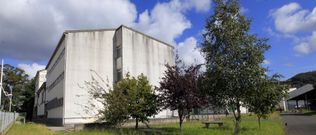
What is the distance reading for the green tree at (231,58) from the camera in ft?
41.9

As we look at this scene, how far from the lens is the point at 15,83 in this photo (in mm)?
82250

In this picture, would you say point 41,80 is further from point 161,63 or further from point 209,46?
point 209,46

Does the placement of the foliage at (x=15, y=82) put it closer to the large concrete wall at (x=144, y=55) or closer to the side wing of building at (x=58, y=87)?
the side wing of building at (x=58, y=87)

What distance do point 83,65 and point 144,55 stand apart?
8.54 m

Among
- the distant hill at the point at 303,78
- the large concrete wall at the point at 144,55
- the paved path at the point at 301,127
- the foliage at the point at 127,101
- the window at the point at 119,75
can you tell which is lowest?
the paved path at the point at 301,127

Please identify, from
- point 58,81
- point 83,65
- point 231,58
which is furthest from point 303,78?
point 231,58

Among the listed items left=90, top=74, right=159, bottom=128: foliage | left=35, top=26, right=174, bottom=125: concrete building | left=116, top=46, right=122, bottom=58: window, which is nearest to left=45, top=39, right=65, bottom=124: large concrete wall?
left=35, top=26, right=174, bottom=125: concrete building

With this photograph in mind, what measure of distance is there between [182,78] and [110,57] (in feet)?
76.8

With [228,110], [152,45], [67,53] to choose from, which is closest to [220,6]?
[228,110]

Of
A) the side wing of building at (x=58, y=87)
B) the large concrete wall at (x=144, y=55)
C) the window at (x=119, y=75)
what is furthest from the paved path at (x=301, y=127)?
the side wing of building at (x=58, y=87)

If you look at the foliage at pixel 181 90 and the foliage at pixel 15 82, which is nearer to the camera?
A: the foliage at pixel 181 90

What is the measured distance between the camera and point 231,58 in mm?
13062

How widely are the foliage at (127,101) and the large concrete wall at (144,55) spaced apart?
52.6 ft

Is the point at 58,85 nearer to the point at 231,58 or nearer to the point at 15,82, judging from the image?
the point at 231,58
